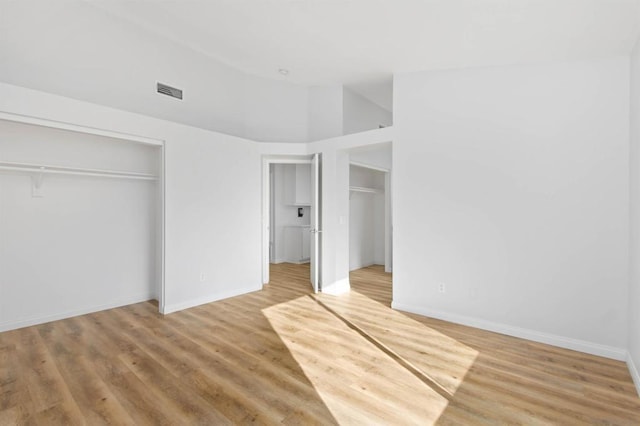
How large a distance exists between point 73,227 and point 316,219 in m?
3.11

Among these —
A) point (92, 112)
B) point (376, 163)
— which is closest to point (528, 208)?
point (376, 163)

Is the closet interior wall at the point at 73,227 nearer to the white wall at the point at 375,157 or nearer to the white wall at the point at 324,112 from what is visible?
the white wall at the point at 324,112

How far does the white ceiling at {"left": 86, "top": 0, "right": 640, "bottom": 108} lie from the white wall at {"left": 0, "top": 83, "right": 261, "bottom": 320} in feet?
4.00

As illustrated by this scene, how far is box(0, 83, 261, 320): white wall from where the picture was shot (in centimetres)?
368

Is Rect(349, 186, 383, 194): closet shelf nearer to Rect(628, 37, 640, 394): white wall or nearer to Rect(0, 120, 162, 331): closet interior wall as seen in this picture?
Rect(0, 120, 162, 331): closet interior wall

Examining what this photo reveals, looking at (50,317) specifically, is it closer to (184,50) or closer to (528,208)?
(184,50)

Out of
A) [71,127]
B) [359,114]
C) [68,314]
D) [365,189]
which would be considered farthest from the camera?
[365,189]

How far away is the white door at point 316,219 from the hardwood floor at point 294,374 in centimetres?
119

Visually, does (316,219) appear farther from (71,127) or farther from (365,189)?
(71,127)

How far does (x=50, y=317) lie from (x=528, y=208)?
17.7 feet

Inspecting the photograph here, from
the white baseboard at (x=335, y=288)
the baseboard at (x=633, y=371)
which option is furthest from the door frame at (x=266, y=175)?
the baseboard at (x=633, y=371)

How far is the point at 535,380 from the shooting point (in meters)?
2.38

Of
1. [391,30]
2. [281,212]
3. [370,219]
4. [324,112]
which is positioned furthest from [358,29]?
[281,212]

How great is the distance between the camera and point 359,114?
553 cm
